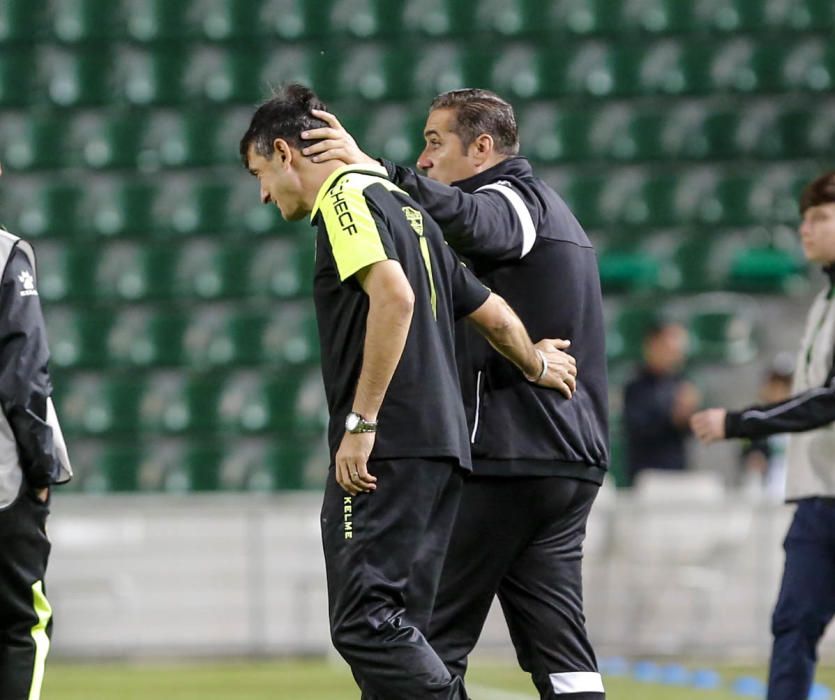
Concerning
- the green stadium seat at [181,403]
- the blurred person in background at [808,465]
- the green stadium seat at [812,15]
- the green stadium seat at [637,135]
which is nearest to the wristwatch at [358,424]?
the blurred person in background at [808,465]

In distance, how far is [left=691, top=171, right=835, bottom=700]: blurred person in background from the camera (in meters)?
5.57

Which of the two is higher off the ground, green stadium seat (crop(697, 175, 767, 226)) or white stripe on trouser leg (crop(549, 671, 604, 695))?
green stadium seat (crop(697, 175, 767, 226))

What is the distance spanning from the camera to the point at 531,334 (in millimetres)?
4961

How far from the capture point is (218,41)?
1331cm

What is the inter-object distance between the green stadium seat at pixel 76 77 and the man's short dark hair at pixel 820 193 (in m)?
8.32

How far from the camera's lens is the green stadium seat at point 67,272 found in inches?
496

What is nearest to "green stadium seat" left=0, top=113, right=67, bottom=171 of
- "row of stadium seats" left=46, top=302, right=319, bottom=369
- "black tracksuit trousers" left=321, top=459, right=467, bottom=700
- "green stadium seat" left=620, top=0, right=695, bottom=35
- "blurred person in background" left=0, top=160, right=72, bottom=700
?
"row of stadium seats" left=46, top=302, right=319, bottom=369

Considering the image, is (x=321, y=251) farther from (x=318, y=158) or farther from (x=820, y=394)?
(x=820, y=394)

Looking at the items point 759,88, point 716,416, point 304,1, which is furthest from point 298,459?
point 716,416

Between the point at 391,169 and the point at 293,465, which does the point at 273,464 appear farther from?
the point at 391,169

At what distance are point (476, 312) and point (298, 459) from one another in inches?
304

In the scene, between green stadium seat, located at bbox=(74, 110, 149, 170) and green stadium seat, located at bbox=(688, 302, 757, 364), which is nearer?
green stadium seat, located at bbox=(688, 302, 757, 364)

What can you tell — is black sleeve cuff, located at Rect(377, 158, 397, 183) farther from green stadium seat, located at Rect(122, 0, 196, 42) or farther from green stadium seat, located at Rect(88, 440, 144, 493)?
green stadium seat, located at Rect(122, 0, 196, 42)

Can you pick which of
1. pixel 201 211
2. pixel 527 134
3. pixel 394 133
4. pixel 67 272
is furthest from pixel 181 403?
pixel 527 134
